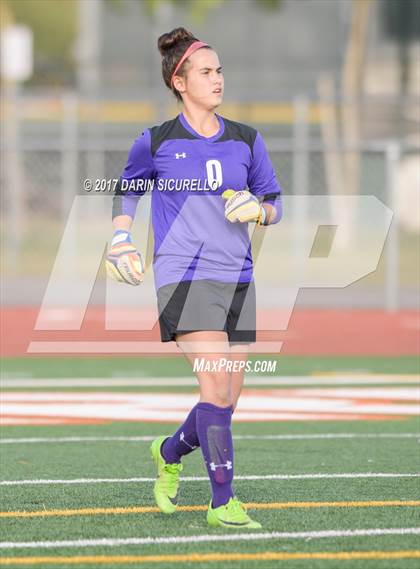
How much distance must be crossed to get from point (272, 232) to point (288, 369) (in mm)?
5422

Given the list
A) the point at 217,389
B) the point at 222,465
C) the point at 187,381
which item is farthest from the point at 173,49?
the point at 187,381

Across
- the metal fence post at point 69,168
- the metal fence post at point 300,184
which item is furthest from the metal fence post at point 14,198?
the metal fence post at point 300,184

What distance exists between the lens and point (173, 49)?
Answer: 6555 mm

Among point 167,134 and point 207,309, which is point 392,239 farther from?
point 207,309

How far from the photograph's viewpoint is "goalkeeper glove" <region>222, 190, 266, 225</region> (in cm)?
621

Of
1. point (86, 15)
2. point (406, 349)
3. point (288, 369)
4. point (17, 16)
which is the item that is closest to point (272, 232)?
point (406, 349)

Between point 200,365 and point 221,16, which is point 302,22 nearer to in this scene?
point 221,16

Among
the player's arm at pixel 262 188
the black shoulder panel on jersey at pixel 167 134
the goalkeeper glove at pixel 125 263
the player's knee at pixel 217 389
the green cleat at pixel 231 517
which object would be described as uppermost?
the black shoulder panel on jersey at pixel 167 134

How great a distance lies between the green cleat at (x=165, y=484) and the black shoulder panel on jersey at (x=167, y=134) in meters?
1.30

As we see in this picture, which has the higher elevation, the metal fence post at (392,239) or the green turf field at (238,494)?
the green turf field at (238,494)

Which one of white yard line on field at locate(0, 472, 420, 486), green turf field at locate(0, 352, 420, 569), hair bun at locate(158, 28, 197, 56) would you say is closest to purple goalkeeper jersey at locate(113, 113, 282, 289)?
hair bun at locate(158, 28, 197, 56)

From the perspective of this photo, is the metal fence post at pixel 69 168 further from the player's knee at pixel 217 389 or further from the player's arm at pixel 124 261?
the player's knee at pixel 217 389

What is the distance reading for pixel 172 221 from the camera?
21.2 ft

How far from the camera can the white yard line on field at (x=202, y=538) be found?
5.80m
